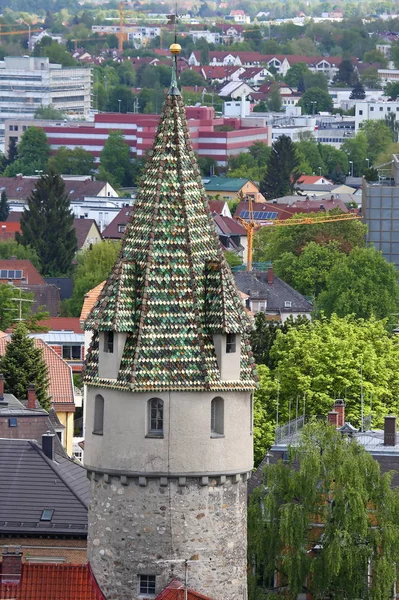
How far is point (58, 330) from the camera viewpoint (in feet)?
460

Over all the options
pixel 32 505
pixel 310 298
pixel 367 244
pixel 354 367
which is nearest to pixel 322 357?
pixel 354 367

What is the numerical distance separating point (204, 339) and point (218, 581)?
401 centimetres

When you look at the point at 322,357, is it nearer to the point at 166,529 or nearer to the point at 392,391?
the point at 392,391

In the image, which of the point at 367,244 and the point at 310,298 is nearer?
the point at 310,298

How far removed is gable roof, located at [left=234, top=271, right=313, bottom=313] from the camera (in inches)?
6437

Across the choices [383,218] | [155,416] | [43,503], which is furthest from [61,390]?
[383,218]

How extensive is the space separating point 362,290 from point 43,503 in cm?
8397

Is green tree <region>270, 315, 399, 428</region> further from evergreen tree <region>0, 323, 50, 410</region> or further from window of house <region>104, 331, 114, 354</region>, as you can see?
window of house <region>104, 331, 114, 354</region>

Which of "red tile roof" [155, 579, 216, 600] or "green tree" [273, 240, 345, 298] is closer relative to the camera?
"red tile roof" [155, 579, 216, 600]

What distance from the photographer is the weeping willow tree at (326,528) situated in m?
63.8

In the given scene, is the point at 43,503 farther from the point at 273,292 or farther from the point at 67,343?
the point at 273,292

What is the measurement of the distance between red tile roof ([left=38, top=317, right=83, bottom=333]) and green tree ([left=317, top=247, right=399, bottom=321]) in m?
14.1

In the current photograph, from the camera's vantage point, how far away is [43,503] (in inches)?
2813

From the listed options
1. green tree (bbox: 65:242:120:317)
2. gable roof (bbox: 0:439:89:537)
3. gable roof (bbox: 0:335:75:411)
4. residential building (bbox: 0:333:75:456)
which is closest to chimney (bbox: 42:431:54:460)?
gable roof (bbox: 0:439:89:537)
